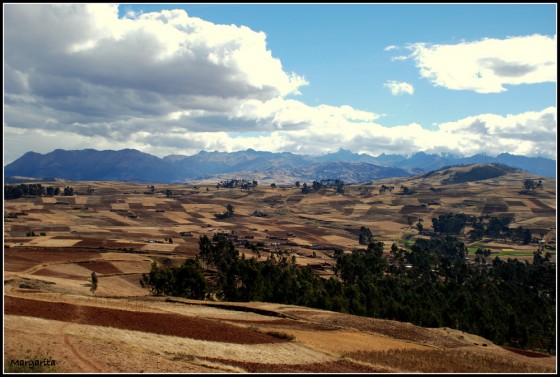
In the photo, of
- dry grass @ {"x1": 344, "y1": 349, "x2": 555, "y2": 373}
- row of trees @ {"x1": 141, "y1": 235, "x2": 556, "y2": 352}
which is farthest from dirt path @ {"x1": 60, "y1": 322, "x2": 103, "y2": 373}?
row of trees @ {"x1": 141, "y1": 235, "x2": 556, "y2": 352}

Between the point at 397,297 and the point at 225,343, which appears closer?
the point at 225,343

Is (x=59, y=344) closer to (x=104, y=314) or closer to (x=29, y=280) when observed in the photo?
(x=104, y=314)

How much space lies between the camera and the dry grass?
158ft

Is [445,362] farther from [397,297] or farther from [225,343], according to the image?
[397,297]

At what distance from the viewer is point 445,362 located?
52.5 meters

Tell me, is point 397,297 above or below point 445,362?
below

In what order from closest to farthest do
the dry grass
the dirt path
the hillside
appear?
1. the dirt path
2. the hillside
3. the dry grass

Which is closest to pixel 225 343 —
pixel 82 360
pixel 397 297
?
pixel 82 360

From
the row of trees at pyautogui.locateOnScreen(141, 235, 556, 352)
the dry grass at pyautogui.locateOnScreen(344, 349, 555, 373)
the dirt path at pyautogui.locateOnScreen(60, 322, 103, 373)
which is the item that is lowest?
the row of trees at pyautogui.locateOnScreen(141, 235, 556, 352)

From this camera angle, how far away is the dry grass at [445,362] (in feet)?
158

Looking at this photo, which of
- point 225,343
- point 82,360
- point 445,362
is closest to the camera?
point 82,360

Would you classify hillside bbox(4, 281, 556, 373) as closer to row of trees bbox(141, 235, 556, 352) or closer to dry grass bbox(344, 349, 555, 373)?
dry grass bbox(344, 349, 555, 373)

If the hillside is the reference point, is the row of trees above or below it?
below

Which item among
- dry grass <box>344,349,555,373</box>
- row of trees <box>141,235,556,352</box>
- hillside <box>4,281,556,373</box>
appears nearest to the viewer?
hillside <box>4,281,556,373</box>
